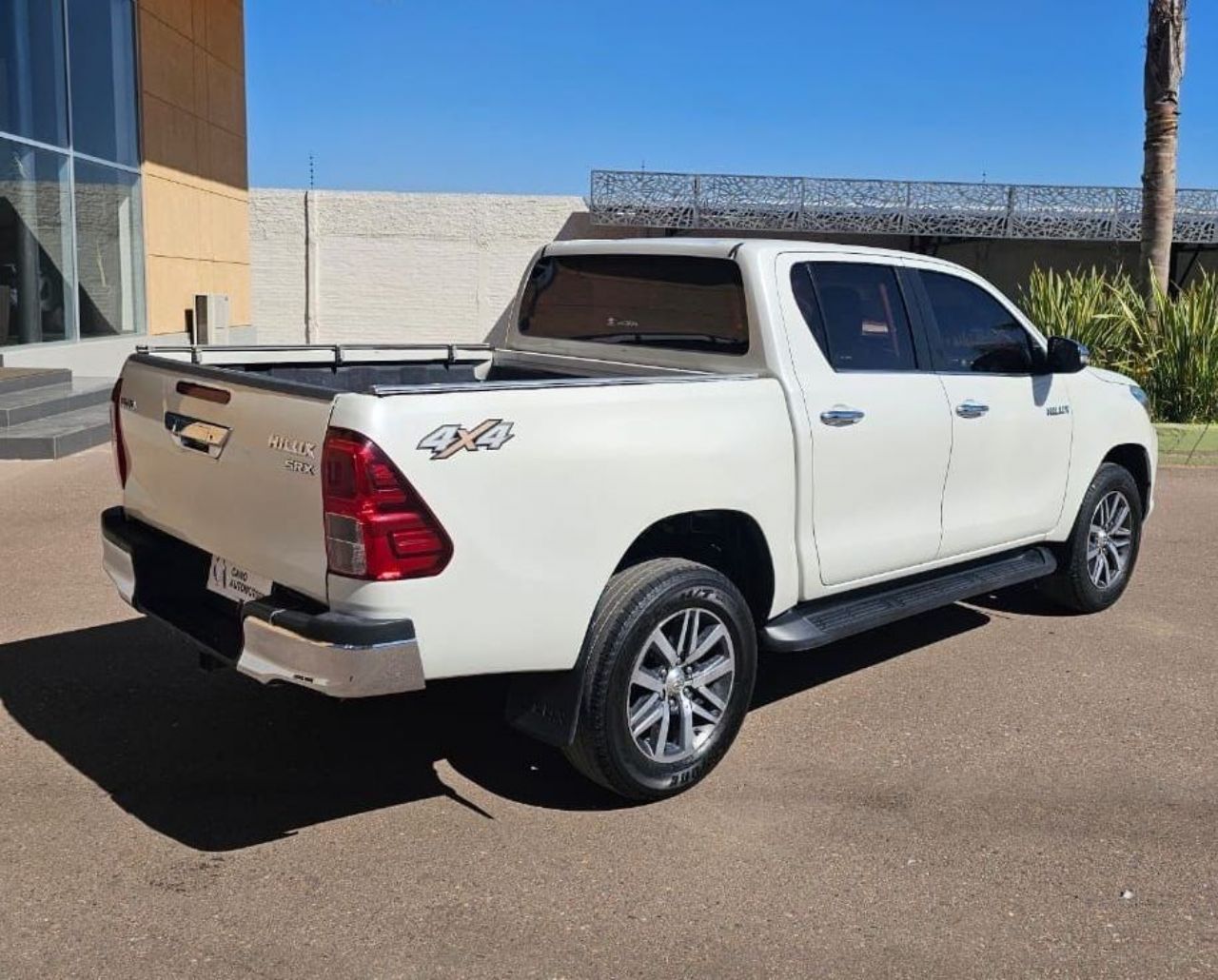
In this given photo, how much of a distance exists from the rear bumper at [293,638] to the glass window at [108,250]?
40.2 ft

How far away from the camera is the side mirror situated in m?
5.82

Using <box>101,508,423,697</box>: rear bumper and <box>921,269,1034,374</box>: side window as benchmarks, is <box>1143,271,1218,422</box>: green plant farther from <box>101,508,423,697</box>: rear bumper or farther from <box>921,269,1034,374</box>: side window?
<box>101,508,423,697</box>: rear bumper

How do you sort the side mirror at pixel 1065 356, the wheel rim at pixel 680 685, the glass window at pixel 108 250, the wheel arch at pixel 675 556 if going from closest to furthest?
the wheel arch at pixel 675 556, the wheel rim at pixel 680 685, the side mirror at pixel 1065 356, the glass window at pixel 108 250

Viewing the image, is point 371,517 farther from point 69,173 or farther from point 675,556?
point 69,173

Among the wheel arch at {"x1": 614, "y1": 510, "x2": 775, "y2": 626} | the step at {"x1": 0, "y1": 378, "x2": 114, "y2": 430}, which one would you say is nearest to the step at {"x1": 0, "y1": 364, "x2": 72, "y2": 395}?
the step at {"x1": 0, "y1": 378, "x2": 114, "y2": 430}

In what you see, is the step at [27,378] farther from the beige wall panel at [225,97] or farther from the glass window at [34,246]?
the beige wall panel at [225,97]

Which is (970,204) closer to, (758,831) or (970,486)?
(970,486)

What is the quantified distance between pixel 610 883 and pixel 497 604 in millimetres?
901

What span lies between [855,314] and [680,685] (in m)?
1.82

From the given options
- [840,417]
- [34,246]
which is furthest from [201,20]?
[840,417]

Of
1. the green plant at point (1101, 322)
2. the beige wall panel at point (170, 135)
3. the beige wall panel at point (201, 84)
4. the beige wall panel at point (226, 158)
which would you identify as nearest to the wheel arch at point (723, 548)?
the green plant at point (1101, 322)

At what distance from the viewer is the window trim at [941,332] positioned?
5430 mm

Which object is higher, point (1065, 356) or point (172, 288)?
point (1065, 356)

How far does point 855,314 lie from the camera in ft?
16.7
